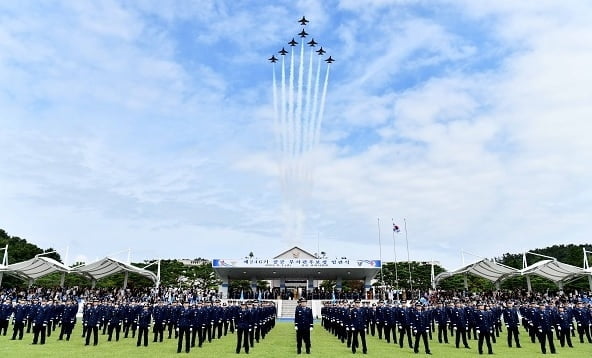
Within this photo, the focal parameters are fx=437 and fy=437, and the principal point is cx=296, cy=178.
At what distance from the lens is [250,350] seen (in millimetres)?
18281

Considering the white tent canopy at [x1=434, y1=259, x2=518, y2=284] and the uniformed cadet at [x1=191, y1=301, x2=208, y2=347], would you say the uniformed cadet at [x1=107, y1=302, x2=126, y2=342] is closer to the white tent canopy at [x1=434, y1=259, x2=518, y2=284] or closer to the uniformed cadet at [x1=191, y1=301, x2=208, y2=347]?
the uniformed cadet at [x1=191, y1=301, x2=208, y2=347]

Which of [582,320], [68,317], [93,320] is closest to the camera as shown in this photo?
[93,320]

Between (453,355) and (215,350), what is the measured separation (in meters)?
9.61

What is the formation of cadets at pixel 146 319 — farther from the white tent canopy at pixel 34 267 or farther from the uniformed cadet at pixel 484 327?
the white tent canopy at pixel 34 267

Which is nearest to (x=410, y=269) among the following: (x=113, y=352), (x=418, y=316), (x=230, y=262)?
(x=230, y=262)

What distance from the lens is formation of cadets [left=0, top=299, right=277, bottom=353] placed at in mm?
18344

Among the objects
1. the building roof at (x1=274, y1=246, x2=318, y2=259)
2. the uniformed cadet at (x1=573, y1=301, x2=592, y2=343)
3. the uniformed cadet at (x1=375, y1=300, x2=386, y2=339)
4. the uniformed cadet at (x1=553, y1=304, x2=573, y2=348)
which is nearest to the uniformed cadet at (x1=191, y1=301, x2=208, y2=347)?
the uniformed cadet at (x1=375, y1=300, x2=386, y2=339)

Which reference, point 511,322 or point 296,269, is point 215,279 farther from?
point 511,322

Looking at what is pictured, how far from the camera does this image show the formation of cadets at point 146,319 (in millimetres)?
18344

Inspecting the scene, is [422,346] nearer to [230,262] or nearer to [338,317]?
[338,317]

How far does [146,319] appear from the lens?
20.2 meters

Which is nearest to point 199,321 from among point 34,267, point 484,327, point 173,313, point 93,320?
point 173,313

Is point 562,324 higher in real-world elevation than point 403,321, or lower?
lower

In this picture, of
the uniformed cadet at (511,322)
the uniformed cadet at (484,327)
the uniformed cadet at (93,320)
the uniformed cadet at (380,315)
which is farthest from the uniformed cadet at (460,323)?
the uniformed cadet at (93,320)
